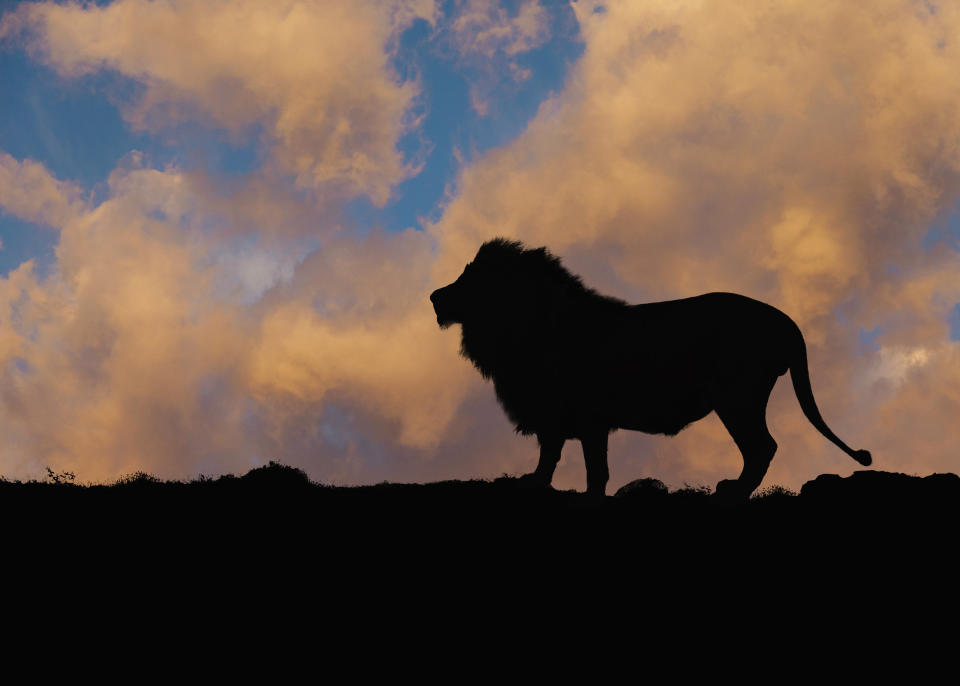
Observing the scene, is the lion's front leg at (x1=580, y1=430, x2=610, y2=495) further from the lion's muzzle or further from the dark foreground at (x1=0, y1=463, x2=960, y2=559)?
the lion's muzzle

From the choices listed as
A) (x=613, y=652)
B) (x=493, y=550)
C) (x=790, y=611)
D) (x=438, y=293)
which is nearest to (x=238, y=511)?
(x=493, y=550)

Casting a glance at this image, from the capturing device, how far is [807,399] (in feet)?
32.7

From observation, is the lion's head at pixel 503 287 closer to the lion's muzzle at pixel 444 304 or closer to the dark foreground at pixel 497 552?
the lion's muzzle at pixel 444 304

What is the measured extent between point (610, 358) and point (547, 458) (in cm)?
151

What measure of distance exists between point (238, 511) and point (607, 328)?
4.57m

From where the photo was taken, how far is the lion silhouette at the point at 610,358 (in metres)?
9.36

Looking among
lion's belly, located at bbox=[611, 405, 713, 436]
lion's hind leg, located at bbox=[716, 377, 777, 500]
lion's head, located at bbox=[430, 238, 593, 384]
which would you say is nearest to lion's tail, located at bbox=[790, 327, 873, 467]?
lion's hind leg, located at bbox=[716, 377, 777, 500]

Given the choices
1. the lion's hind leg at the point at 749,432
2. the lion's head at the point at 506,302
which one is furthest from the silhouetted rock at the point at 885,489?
the lion's head at the point at 506,302

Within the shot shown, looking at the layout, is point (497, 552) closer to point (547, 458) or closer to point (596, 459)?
point (596, 459)

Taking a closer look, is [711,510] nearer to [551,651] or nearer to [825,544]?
[825,544]

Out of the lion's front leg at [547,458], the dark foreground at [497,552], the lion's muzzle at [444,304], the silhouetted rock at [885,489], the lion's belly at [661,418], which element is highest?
the lion's muzzle at [444,304]

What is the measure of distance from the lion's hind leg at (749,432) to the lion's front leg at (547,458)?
2019mm

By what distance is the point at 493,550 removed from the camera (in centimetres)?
803

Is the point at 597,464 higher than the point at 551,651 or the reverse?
higher
